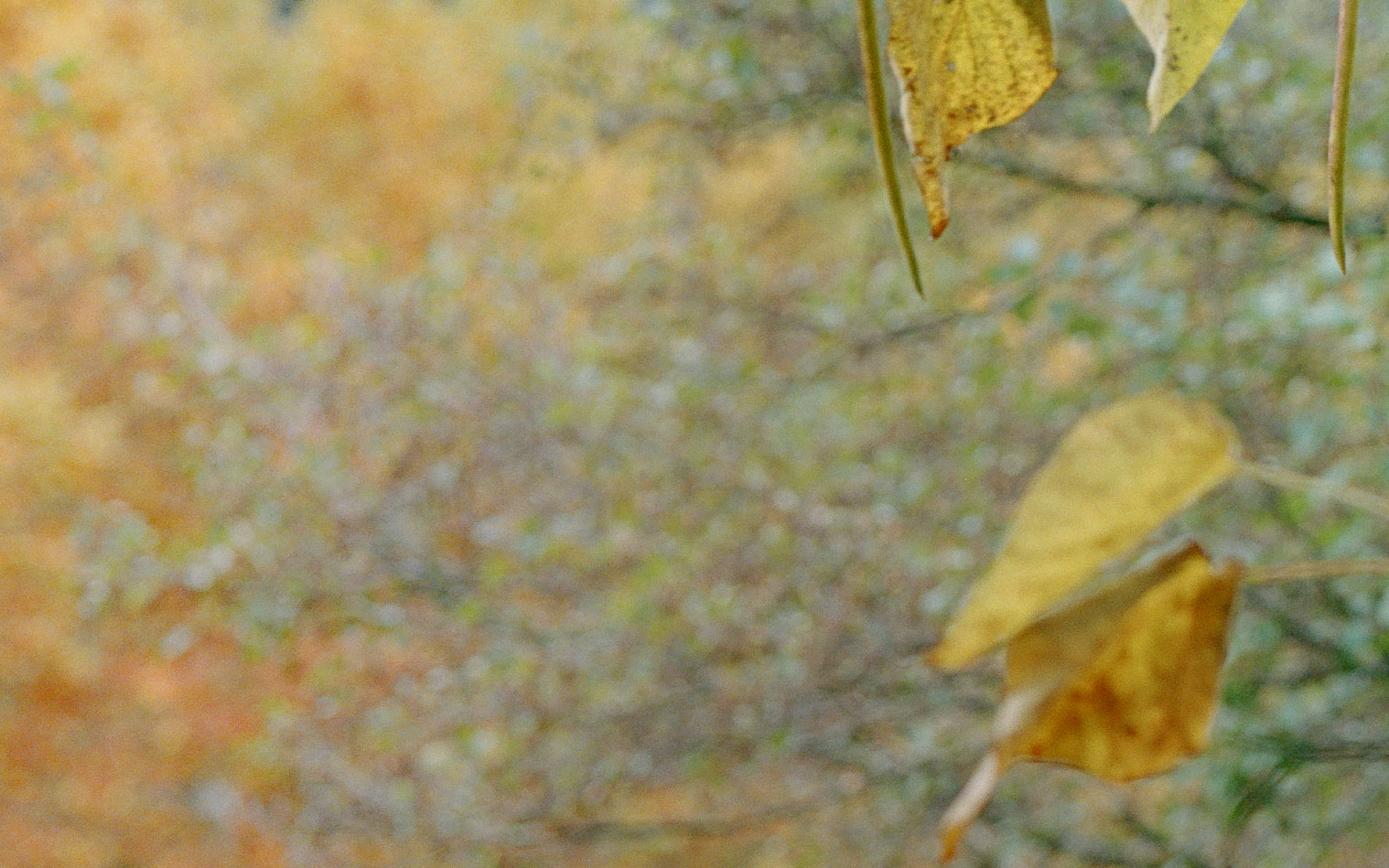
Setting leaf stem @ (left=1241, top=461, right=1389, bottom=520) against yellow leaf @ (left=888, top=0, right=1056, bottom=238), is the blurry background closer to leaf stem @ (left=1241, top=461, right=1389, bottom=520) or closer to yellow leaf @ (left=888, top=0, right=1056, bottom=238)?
leaf stem @ (left=1241, top=461, right=1389, bottom=520)

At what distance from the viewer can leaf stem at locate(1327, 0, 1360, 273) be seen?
4.0 inches

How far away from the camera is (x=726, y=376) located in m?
1.45

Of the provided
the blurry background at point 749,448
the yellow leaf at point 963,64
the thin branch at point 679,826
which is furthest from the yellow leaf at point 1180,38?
the thin branch at point 679,826

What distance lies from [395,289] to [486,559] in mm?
464

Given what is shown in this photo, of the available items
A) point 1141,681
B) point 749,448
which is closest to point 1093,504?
point 1141,681

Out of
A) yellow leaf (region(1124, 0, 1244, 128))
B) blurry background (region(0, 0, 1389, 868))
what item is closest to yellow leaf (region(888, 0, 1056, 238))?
yellow leaf (region(1124, 0, 1244, 128))

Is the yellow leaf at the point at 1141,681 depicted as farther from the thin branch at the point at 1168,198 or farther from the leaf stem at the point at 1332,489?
the thin branch at the point at 1168,198

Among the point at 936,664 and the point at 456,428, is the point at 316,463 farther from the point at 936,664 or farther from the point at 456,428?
the point at 936,664

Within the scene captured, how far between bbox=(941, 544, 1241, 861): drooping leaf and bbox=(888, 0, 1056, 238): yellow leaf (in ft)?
0.20

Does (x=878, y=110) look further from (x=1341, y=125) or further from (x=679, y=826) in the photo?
(x=679, y=826)

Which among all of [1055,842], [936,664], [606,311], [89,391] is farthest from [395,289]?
[89,391]

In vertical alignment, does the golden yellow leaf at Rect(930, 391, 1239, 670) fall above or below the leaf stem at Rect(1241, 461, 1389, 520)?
above

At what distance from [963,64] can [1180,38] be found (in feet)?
0.06

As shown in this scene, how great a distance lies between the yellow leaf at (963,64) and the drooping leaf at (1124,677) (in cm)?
6
